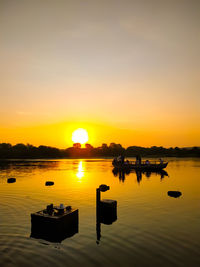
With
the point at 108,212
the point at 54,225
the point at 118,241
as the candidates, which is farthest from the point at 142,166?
the point at 54,225

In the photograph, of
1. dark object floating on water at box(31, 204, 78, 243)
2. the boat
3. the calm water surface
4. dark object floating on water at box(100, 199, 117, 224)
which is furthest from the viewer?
the boat

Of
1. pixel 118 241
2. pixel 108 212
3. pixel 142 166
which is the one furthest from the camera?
pixel 142 166

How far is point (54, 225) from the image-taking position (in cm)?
1831

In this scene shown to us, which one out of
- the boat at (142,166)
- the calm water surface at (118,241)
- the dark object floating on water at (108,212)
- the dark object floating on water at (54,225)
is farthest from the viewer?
the boat at (142,166)

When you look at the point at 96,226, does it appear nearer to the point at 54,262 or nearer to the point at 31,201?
the point at 54,262

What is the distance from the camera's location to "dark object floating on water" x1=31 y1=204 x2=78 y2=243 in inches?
723

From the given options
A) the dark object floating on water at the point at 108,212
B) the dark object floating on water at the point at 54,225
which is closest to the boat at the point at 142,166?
the dark object floating on water at the point at 108,212

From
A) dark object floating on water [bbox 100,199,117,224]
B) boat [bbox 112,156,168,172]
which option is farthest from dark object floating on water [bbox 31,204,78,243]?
boat [bbox 112,156,168,172]

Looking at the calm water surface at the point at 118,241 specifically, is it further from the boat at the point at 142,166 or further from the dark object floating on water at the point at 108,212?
the boat at the point at 142,166

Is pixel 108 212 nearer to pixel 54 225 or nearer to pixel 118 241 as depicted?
pixel 118 241

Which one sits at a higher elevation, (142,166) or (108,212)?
(142,166)

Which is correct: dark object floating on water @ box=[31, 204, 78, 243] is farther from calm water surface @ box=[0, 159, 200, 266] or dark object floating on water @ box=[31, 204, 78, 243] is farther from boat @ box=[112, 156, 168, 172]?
boat @ box=[112, 156, 168, 172]

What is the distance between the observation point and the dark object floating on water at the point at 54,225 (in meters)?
18.4

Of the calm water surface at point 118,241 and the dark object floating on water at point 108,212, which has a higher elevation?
the dark object floating on water at point 108,212
